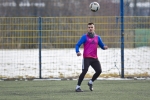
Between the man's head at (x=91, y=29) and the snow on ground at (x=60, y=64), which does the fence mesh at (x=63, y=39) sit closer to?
the snow on ground at (x=60, y=64)

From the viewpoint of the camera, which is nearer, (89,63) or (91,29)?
(91,29)

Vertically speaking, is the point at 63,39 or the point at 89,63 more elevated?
the point at 63,39

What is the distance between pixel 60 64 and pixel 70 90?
7.17 metres

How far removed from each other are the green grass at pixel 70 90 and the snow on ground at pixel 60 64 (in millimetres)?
2378

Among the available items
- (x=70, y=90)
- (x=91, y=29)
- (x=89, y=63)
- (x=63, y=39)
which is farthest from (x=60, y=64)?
(x=91, y=29)

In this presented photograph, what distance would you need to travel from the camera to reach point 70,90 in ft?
48.8

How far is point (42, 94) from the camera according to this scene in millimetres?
13773

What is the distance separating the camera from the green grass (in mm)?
12992

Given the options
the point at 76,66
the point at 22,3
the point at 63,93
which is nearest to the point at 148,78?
the point at 76,66

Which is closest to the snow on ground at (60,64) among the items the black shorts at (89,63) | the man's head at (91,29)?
the black shorts at (89,63)

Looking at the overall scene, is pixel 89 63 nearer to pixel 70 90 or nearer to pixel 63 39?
pixel 70 90

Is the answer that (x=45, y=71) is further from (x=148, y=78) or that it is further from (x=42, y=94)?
(x=42, y=94)

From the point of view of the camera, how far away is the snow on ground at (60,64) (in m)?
20.1

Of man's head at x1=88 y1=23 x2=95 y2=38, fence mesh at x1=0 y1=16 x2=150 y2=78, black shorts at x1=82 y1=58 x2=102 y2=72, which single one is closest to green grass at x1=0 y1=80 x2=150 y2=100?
black shorts at x1=82 y1=58 x2=102 y2=72
